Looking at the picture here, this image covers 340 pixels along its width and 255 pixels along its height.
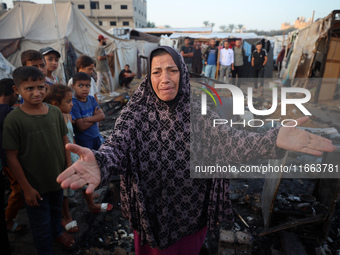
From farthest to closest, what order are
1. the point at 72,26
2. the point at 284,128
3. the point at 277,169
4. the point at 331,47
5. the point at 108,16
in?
the point at 108,16
the point at 72,26
the point at 331,47
the point at 277,169
the point at 284,128

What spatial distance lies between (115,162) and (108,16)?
A: 173 feet

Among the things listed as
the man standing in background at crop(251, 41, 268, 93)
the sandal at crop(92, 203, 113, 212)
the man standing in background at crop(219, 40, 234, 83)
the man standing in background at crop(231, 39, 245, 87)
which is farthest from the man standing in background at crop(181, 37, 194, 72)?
the sandal at crop(92, 203, 113, 212)

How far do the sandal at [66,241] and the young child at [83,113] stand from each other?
1.06 metres

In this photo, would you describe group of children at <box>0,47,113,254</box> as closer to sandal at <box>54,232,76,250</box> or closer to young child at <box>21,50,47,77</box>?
sandal at <box>54,232,76,250</box>

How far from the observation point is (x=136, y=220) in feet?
5.13

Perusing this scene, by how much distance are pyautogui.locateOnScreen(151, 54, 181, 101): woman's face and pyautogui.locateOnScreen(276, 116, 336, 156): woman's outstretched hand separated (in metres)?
0.75

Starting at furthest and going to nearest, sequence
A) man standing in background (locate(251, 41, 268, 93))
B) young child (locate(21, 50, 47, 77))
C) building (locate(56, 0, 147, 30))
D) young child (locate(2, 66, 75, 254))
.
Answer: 1. building (locate(56, 0, 147, 30))
2. man standing in background (locate(251, 41, 268, 93))
3. young child (locate(21, 50, 47, 77))
4. young child (locate(2, 66, 75, 254))

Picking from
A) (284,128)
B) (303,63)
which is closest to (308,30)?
(303,63)

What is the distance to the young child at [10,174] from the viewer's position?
7.06 feet

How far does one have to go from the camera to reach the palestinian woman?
1417 millimetres

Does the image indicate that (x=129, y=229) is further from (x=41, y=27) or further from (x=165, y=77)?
(x=41, y=27)

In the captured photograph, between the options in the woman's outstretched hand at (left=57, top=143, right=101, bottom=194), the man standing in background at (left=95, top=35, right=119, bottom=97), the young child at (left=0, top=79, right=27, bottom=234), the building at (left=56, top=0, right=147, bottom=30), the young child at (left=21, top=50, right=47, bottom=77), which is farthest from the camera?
the building at (left=56, top=0, right=147, bottom=30)

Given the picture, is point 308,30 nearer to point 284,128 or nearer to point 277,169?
point 277,169

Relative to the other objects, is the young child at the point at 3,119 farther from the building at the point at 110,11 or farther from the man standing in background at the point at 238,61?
the building at the point at 110,11
